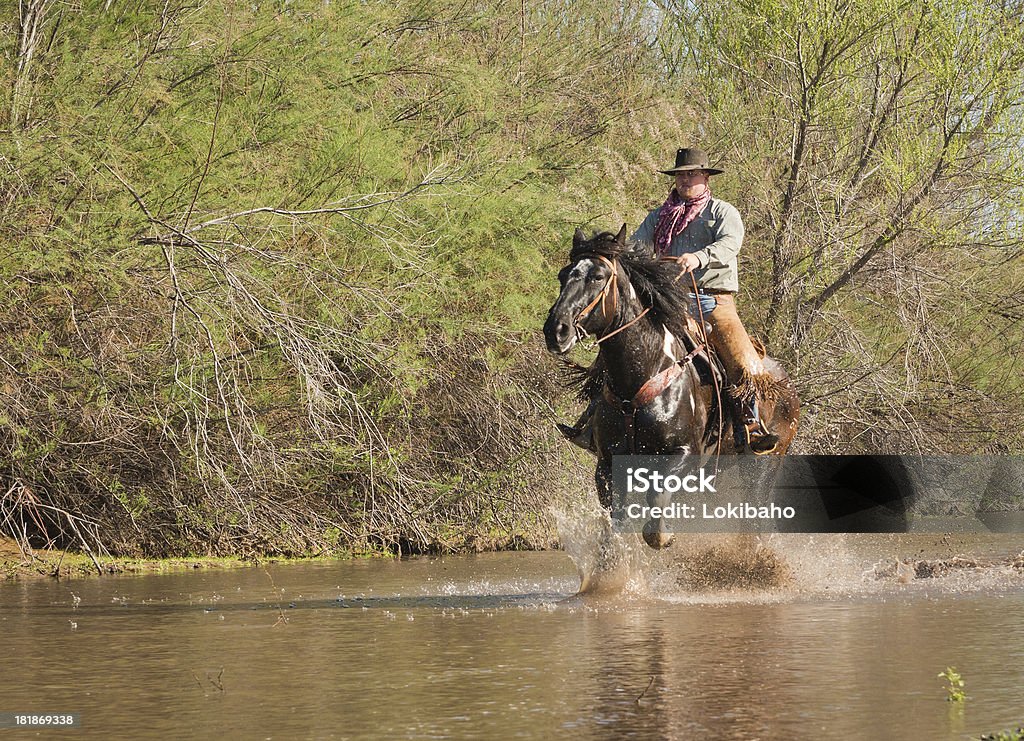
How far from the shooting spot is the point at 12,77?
1336cm

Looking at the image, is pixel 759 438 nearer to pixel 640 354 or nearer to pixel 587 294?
pixel 640 354

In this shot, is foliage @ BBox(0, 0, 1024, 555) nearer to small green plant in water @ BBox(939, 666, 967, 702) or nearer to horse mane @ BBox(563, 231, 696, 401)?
horse mane @ BBox(563, 231, 696, 401)

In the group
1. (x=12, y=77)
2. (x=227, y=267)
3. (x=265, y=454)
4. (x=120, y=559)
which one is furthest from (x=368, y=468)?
(x=12, y=77)

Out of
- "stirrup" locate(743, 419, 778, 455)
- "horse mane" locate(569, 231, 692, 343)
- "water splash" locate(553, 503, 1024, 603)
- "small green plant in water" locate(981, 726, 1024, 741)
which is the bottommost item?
"small green plant in water" locate(981, 726, 1024, 741)

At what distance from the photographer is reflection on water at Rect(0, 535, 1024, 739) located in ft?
23.2

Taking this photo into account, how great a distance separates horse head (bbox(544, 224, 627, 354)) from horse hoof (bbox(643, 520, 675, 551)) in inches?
59.5

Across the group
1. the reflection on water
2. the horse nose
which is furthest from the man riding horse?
the horse nose

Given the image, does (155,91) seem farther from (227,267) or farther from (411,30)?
(411,30)

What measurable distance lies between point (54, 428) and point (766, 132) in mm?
10421

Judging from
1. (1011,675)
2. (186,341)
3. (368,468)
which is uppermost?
(186,341)

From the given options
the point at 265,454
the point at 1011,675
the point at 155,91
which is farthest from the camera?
the point at 265,454

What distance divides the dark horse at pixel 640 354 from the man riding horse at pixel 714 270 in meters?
0.35

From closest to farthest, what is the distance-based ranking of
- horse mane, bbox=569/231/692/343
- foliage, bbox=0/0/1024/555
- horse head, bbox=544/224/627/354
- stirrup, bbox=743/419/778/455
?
horse head, bbox=544/224/627/354, horse mane, bbox=569/231/692/343, stirrup, bbox=743/419/778/455, foliage, bbox=0/0/1024/555

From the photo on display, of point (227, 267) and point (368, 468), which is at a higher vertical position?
point (227, 267)
